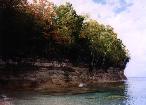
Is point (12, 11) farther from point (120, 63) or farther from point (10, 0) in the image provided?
point (120, 63)

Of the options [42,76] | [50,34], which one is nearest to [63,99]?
[42,76]

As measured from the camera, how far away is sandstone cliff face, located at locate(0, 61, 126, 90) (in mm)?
62125

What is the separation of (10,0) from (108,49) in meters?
59.2

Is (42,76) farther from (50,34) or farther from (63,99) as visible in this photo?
(63,99)

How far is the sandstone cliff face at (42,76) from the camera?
62.1 m

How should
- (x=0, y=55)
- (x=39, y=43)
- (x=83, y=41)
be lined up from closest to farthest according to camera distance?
(x=0, y=55) → (x=39, y=43) → (x=83, y=41)

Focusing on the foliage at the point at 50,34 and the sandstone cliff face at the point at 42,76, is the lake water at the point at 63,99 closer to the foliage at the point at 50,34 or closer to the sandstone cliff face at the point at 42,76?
the sandstone cliff face at the point at 42,76

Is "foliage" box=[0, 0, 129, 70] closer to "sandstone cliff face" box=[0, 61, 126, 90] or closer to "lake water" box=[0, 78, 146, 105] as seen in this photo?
"sandstone cliff face" box=[0, 61, 126, 90]

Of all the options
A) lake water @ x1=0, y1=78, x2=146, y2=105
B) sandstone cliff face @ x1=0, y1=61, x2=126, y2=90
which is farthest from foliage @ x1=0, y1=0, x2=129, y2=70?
lake water @ x1=0, y1=78, x2=146, y2=105

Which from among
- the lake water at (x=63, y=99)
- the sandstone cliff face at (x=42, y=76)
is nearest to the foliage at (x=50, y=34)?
the sandstone cliff face at (x=42, y=76)

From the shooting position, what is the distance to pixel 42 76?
69938mm

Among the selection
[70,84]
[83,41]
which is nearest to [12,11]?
[70,84]

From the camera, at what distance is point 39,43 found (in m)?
72.3

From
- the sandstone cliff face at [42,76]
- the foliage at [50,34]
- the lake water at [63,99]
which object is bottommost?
the lake water at [63,99]
